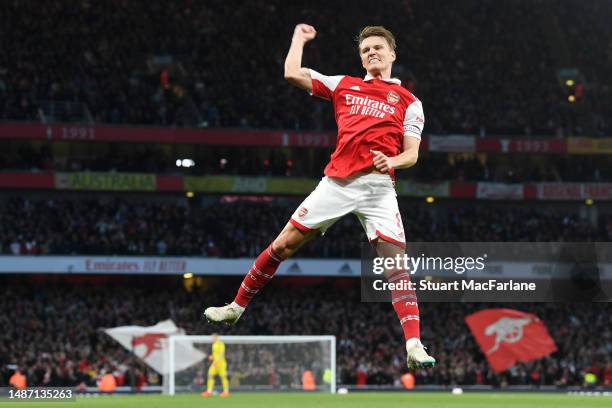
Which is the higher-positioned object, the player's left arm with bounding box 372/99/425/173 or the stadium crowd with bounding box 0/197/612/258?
the stadium crowd with bounding box 0/197/612/258

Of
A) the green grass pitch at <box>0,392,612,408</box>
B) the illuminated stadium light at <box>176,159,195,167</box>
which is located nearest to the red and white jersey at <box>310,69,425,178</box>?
the green grass pitch at <box>0,392,612,408</box>

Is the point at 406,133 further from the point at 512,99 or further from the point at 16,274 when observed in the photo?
the point at 512,99

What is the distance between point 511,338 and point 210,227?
15948 millimetres

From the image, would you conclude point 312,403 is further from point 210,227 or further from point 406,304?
point 210,227

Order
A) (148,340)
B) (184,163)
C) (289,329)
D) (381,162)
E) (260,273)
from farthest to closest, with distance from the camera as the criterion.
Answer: (184,163), (289,329), (148,340), (260,273), (381,162)

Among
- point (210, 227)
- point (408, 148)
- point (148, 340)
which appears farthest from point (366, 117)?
point (210, 227)

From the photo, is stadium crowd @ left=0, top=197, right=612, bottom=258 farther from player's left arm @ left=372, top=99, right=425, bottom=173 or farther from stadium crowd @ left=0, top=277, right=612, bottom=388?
player's left arm @ left=372, top=99, right=425, bottom=173

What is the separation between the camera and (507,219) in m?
55.2

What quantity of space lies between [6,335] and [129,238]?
8558 millimetres

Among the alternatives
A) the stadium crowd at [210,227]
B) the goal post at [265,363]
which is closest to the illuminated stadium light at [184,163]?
the stadium crowd at [210,227]

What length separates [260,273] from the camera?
33.5 feet

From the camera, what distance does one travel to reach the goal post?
3403 cm

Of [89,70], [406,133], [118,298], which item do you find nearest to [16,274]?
[118,298]

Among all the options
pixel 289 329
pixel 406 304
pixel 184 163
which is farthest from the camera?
pixel 184 163
